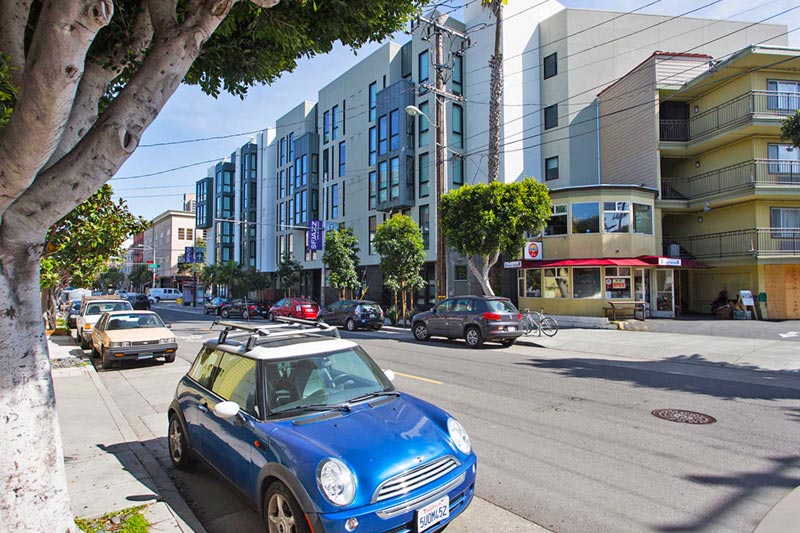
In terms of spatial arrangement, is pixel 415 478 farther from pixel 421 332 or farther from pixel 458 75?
pixel 458 75

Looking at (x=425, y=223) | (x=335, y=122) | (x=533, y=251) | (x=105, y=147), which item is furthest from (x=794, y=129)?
(x=335, y=122)

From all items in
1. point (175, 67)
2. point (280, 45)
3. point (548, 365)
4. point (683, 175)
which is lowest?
point (548, 365)

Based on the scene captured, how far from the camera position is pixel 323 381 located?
4.27 metres

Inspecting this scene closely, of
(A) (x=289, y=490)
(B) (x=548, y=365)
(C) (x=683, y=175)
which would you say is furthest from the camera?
(C) (x=683, y=175)

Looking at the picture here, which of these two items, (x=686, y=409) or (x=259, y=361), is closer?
(x=259, y=361)

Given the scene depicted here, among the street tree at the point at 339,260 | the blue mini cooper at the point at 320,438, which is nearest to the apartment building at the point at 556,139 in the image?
the street tree at the point at 339,260

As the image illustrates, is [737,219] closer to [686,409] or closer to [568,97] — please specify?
[568,97]

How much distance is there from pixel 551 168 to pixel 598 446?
25034 millimetres

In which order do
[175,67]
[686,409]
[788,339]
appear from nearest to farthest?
1. [175,67]
2. [686,409]
3. [788,339]

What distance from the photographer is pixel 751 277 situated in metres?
21.9

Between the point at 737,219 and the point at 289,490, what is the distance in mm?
26351

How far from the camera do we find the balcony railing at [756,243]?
69.3ft

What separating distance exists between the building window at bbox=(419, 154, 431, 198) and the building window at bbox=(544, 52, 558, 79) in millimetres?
8939

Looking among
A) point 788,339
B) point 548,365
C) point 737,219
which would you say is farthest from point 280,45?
point 737,219
